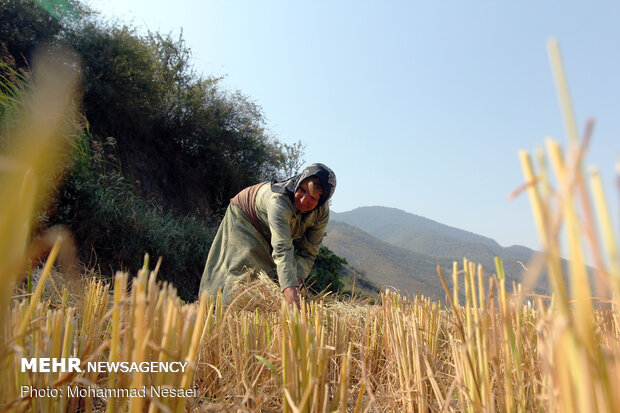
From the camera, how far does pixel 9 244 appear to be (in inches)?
14.0

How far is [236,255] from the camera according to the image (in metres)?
2.95

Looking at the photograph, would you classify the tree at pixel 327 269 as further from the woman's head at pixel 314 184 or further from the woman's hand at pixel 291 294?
the woman's hand at pixel 291 294

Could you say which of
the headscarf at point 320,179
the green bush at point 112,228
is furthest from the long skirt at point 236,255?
the green bush at point 112,228

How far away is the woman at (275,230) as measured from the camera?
2494mm

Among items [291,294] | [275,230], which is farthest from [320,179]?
[291,294]

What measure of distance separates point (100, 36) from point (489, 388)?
8277mm

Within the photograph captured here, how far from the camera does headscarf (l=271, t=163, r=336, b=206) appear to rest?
2.51 metres

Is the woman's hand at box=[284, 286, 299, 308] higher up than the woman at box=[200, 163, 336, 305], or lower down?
lower down

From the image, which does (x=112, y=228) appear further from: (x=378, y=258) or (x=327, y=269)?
(x=378, y=258)

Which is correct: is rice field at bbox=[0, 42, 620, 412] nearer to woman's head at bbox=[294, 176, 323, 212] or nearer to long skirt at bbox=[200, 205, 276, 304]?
woman's head at bbox=[294, 176, 323, 212]

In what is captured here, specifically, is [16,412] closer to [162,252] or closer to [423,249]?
[162,252]

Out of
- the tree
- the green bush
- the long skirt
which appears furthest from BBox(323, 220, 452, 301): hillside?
the long skirt

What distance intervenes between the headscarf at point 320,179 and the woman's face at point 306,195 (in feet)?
0.11

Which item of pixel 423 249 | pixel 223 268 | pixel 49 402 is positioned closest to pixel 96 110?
pixel 223 268
